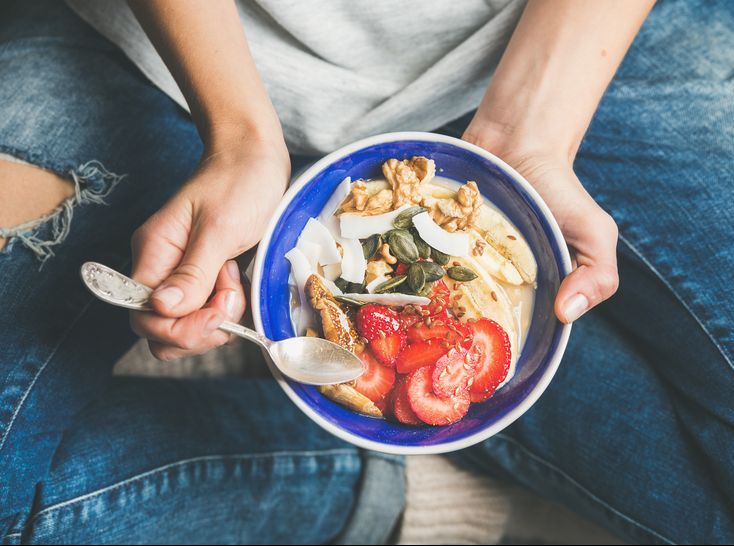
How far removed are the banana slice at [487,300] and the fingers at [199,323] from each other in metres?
0.30

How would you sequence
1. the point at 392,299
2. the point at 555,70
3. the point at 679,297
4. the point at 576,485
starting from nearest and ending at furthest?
the point at 392,299, the point at 555,70, the point at 679,297, the point at 576,485

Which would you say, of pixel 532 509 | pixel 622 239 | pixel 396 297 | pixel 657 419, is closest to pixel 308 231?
pixel 396 297

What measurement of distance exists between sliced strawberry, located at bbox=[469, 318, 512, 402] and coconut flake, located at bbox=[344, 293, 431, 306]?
76 millimetres

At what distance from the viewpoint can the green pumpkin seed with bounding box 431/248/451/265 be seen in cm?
89

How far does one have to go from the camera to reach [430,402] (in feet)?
2.74

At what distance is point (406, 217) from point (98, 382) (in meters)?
0.67

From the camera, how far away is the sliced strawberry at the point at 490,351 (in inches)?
32.9

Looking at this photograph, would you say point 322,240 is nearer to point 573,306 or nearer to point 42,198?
point 573,306

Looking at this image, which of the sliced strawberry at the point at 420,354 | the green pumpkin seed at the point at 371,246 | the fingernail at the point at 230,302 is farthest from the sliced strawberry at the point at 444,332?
the fingernail at the point at 230,302

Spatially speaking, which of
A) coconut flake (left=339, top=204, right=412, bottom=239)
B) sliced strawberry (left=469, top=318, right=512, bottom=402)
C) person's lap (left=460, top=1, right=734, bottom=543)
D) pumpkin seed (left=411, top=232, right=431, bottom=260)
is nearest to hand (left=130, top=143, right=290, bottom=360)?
coconut flake (left=339, top=204, right=412, bottom=239)

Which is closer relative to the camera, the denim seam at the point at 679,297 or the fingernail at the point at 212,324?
the fingernail at the point at 212,324

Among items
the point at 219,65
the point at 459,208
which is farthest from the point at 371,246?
the point at 219,65

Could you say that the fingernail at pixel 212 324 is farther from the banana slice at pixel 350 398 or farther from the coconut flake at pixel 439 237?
the coconut flake at pixel 439 237

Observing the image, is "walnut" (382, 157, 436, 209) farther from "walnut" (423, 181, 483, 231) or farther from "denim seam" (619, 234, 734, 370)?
"denim seam" (619, 234, 734, 370)
